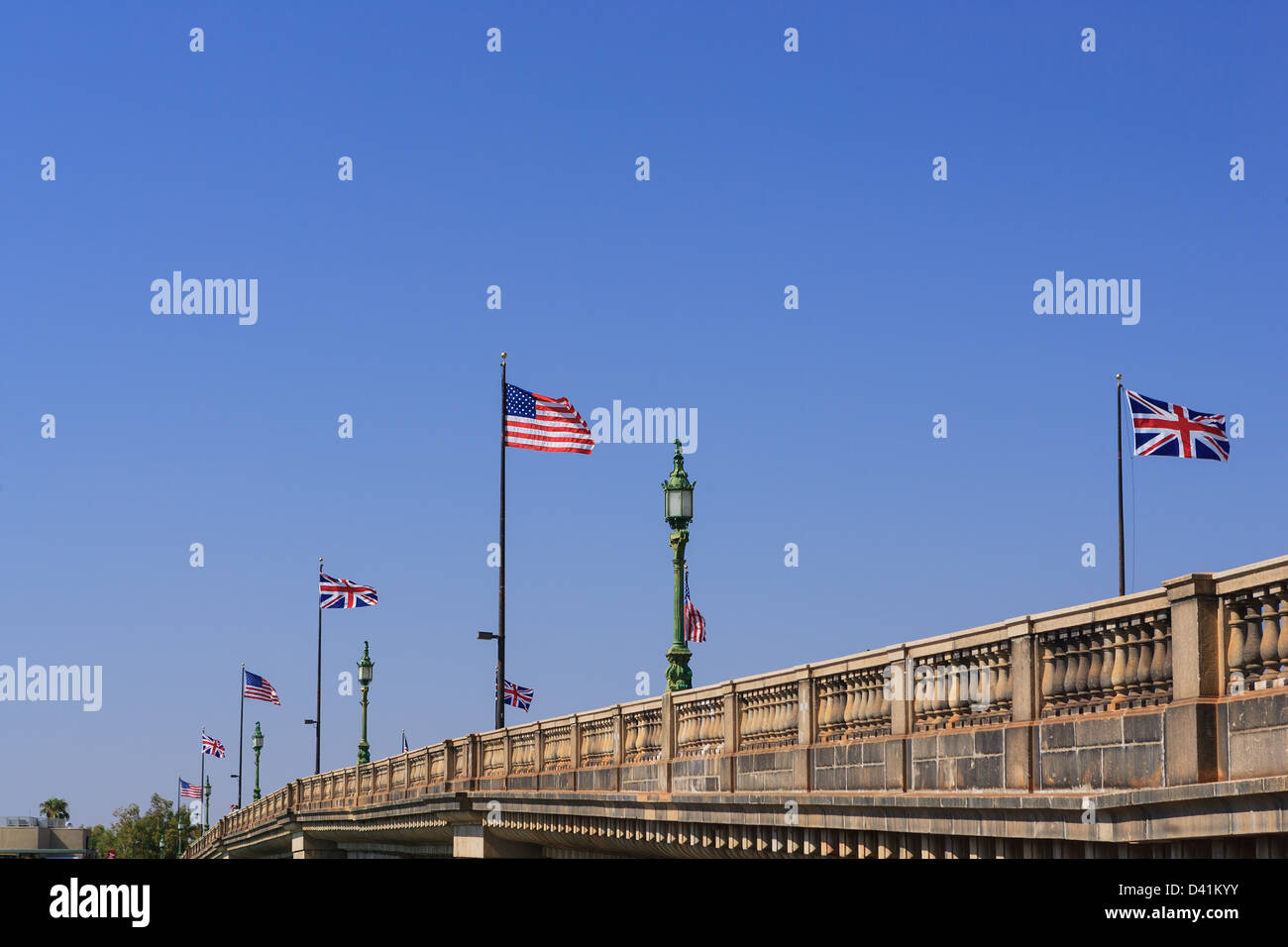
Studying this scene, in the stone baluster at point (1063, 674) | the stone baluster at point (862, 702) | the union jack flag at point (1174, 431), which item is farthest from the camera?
the union jack flag at point (1174, 431)

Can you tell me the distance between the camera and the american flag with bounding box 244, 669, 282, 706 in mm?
72000

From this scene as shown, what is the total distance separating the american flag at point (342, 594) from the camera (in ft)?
181

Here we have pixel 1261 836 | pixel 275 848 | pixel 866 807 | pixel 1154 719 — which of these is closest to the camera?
pixel 1261 836

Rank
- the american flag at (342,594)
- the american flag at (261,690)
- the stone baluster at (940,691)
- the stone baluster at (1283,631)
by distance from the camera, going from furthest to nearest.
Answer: the american flag at (261,690), the american flag at (342,594), the stone baluster at (940,691), the stone baluster at (1283,631)

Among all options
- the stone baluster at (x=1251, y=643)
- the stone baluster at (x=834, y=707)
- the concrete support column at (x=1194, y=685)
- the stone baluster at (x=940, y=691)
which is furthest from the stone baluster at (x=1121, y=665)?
the stone baluster at (x=834, y=707)

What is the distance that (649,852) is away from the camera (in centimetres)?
2647

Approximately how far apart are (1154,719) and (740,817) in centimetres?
Answer: 896

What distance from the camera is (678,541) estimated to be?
29.7 m

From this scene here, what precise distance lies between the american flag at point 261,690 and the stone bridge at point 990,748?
4430cm

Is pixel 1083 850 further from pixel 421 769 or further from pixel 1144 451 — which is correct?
pixel 421 769

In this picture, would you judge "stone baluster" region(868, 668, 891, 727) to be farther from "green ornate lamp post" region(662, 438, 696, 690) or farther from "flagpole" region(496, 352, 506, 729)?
"flagpole" region(496, 352, 506, 729)

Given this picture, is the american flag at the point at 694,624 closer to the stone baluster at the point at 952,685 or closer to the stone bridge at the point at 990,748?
the stone bridge at the point at 990,748

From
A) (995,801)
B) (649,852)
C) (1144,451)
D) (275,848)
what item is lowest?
(275,848)
